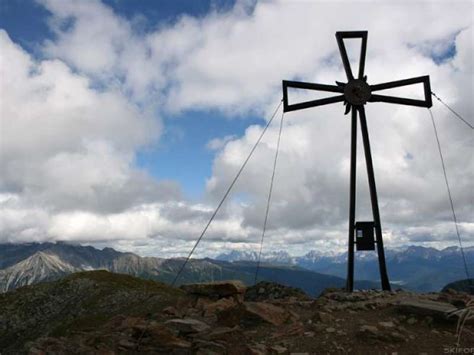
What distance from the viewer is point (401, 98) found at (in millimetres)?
23109

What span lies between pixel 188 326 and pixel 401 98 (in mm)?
17448

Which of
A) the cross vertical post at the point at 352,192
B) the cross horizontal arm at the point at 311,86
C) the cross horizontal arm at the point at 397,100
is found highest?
the cross horizontal arm at the point at 311,86

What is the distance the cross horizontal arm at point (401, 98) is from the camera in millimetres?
22891

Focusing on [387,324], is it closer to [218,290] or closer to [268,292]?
[218,290]

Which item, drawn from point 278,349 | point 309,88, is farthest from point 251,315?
point 309,88

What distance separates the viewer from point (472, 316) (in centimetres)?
1467

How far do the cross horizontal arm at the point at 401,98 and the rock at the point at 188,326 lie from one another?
15.7 metres

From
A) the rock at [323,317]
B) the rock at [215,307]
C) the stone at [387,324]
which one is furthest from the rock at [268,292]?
the stone at [387,324]

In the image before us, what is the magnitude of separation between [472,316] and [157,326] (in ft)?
38.8

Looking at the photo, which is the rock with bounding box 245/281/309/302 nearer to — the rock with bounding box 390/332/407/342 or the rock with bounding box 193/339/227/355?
the rock with bounding box 390/332/407/342

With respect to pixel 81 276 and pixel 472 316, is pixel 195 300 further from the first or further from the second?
pixel 81 276

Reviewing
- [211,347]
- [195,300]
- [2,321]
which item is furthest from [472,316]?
[2,321]

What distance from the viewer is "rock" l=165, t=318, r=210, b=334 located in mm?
14859

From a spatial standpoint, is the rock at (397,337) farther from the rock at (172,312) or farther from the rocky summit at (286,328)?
the rock at (172,312)
